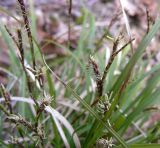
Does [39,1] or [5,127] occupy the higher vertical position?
[39,1]

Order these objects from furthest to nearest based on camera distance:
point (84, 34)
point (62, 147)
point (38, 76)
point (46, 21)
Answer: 1. point (46, 21)
2. point (84, 34)
3. point (62, 147)
4. point (38, 76)

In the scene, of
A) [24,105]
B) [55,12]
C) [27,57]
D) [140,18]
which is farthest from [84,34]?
[140,18]

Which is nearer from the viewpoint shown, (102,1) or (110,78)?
(110,78)

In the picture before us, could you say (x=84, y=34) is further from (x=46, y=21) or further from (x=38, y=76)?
(x=38, y=76)

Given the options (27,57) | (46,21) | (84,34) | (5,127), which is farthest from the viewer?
(46,21)

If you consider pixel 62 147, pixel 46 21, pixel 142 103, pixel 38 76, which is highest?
pixel 46 21

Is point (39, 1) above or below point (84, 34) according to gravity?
above

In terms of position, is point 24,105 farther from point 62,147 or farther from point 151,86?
point 151,86

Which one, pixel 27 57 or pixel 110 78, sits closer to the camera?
pixel 110 78

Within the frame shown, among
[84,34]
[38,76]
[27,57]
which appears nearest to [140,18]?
[84,34]
